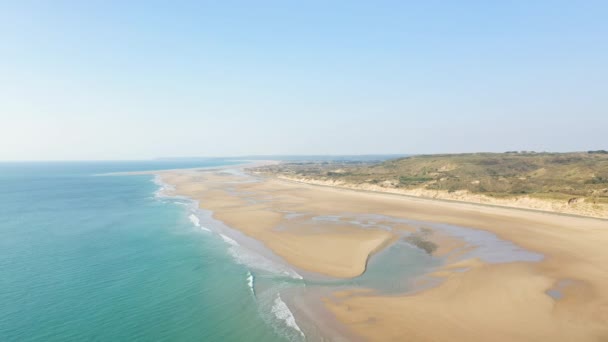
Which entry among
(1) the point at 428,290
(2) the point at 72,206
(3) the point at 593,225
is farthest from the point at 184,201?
(3) the point at 593,225

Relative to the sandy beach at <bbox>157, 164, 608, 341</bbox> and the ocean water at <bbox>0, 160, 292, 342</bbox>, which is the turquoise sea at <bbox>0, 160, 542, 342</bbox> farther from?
the sandy beach at <bbox>157, 164, 608, 341</bbox>

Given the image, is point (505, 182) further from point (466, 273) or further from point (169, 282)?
point (169, 282)

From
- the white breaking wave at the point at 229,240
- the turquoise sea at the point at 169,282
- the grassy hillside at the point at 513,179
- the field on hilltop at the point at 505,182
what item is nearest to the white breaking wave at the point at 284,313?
the turquoise sea at the point at 169,282

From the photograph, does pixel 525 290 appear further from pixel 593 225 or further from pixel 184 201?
pixel 184 201

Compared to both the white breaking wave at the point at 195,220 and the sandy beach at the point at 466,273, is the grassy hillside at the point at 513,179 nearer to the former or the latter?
the sandy beach at the point at 466,273

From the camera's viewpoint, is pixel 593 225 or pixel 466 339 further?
pixel 593 225

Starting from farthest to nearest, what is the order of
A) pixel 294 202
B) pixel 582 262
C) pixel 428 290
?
pixel 294 202 < pixel 582 262 < pixel 428 290
